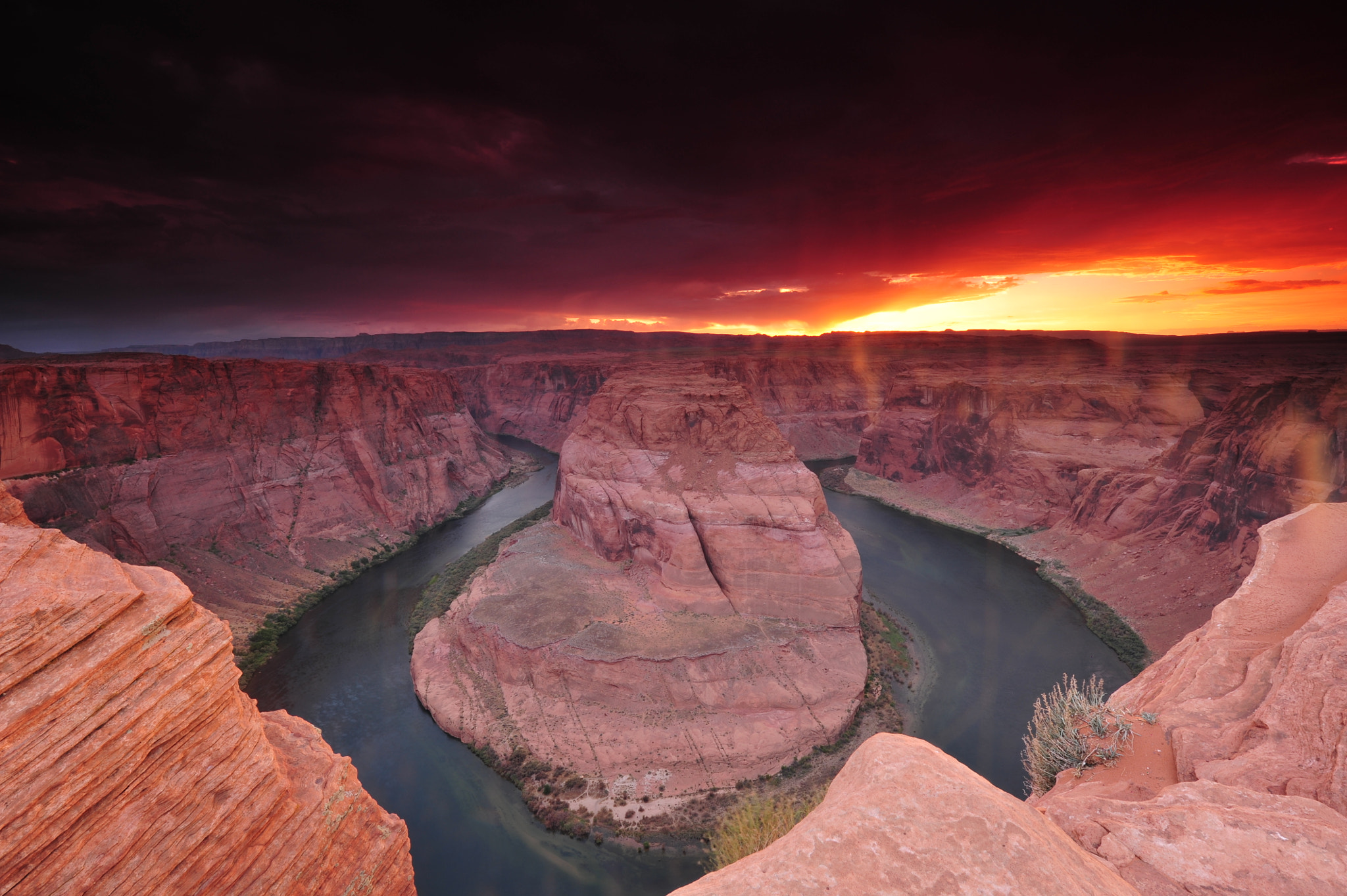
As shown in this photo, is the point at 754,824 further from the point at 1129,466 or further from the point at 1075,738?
the point at 1129,466

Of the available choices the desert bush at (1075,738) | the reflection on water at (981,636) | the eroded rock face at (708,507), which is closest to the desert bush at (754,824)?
the desert bush at (1075,738)

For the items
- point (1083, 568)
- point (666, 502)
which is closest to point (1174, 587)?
point (1083, 568)

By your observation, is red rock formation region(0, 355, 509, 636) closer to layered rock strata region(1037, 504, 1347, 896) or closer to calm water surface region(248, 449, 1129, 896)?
calm water surface region(248, 449, 1129, 896)

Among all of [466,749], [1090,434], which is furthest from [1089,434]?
[466,749]

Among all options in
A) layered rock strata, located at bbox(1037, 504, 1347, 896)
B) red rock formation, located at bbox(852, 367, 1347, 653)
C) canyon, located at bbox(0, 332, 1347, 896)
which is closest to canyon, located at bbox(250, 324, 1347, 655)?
red rock formation, located at bbox(852, 367, 1347, 653)

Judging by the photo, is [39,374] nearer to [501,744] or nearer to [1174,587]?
[501,744]

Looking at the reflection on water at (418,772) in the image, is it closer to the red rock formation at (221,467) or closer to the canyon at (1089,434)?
the red rock formation at (221,467)
